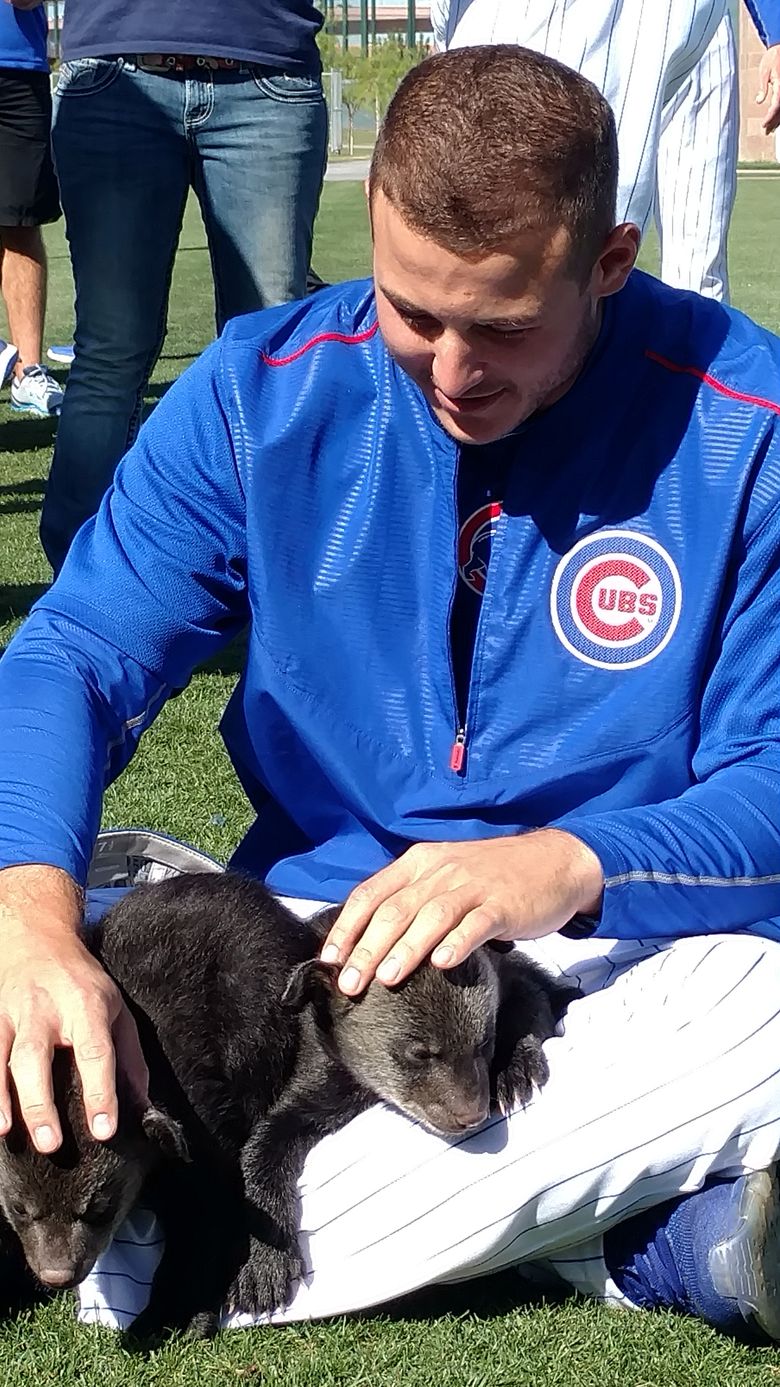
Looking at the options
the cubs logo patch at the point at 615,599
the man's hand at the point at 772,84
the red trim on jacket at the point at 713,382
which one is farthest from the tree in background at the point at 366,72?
the cubs logo patch at the point at 615,599

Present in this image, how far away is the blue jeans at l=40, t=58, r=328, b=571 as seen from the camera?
602cm

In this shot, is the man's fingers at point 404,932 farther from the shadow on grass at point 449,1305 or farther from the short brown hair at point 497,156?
the short brown hair at point 497,156

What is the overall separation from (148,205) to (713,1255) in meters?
4.34

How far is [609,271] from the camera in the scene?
3133mm

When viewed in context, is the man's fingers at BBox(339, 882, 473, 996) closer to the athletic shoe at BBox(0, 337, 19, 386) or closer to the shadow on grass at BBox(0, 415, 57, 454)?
the shadow on grass at BBox(0, 415, 57, 454)

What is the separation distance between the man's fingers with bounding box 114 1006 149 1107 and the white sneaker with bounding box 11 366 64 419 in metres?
9.33

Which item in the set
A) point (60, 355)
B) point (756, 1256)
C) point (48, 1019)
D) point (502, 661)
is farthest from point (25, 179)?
point (756, 1256)

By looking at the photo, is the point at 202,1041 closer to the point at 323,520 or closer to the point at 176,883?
the point at 176,883

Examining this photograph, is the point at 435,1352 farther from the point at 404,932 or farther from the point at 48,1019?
the point at 48,1019

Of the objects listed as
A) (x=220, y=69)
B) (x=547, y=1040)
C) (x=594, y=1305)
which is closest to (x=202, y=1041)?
(x=547, y=1040)

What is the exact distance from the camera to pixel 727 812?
311 cm

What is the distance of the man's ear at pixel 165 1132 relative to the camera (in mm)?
3018

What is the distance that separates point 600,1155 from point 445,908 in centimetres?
58

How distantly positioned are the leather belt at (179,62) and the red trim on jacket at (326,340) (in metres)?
2.93
